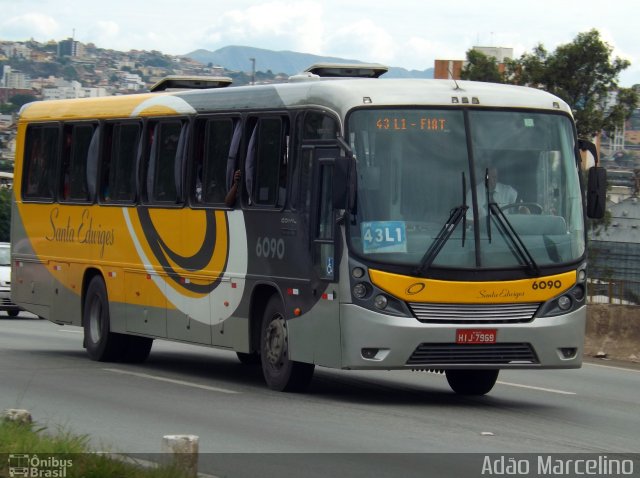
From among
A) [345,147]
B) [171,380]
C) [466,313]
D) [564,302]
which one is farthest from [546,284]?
[171,380]

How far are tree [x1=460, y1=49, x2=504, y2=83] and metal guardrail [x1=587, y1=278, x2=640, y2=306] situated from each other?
824 inches

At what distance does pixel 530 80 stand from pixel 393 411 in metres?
30.4

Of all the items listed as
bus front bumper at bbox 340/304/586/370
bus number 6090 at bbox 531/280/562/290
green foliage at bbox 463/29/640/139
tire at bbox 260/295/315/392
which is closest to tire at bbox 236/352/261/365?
tire at bbox 260/295/315/392

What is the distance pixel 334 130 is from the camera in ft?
45.7

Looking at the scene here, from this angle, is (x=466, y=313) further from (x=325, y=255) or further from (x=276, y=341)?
(x=276, y=341)

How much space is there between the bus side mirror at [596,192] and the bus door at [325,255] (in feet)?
8.16

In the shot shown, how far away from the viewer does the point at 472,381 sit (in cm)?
1552

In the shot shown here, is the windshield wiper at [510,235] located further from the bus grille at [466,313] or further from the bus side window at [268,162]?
the bus side window at [268,162]

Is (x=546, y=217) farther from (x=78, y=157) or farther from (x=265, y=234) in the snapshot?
(x=78, y=157)

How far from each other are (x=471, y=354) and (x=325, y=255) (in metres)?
1.66

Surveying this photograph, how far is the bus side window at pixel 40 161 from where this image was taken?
66.8 ft

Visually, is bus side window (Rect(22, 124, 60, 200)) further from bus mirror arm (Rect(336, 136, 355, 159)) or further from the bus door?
bus mirror arm (Rect(336, 136, 355, 159))

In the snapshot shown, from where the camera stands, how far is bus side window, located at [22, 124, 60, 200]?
20.4m

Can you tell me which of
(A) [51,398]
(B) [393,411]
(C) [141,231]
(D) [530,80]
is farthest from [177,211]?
(D) [530,80]
